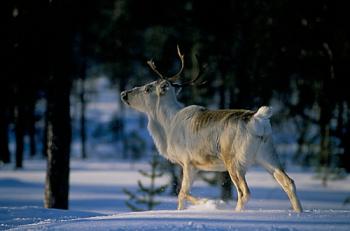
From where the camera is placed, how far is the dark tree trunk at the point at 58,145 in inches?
464

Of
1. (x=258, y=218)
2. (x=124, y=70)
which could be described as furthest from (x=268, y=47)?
(x=124, y=70)

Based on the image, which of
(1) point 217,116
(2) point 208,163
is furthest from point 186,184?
(1) point 217,116

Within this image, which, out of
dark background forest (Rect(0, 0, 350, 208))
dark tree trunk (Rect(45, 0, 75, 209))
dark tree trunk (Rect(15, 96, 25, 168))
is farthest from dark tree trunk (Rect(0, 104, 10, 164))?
dark tree trunk (Rect(45, 0, 75, 209))

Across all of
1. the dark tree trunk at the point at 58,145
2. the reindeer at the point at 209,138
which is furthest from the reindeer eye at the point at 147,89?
the dark tree trunk at the point at 58,145

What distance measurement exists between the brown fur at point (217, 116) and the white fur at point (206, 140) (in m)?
0.03

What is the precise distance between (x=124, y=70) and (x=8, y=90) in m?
15.9

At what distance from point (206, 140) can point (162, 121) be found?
1323 mm

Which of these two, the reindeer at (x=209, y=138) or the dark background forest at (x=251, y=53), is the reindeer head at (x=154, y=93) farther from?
the dark background forest at (x=251, y=53)

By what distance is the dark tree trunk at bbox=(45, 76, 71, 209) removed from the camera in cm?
1178

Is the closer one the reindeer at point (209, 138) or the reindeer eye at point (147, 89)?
the reindeer at point (209, 138)

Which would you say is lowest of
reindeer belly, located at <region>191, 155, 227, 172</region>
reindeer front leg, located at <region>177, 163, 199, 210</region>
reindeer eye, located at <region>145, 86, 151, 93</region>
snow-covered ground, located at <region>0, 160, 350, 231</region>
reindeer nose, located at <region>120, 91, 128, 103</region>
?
snow-covered ground, located at <region>0, 160, 350, 231</region>

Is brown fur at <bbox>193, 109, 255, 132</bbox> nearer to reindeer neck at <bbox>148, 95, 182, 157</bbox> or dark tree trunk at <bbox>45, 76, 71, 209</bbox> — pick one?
reindeer neck at <bbox>148, 95, 182, 157</bbox>

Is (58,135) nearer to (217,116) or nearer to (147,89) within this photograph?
(147,89)

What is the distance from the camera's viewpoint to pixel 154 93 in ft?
30.6
